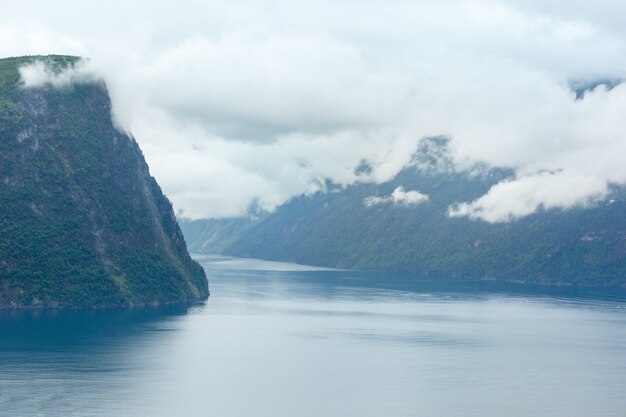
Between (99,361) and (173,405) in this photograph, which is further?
(99,361)

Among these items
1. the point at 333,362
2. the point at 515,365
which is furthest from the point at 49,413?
the point at 515,365

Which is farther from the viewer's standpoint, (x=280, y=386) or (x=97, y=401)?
(x=280, y=386)

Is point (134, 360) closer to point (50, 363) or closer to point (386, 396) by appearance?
point (50, 363)

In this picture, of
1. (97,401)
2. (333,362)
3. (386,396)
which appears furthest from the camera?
(333,362)

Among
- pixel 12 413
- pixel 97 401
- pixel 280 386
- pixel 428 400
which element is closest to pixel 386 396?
pixel 428 400

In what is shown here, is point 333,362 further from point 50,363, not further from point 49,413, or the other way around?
point 49,413

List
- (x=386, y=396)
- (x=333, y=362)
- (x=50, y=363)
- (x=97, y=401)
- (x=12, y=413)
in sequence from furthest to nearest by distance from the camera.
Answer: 1. (x=333, y=362)
2. (x=50, y=363)
3. (x=386, y=396)
4. (x=97, y=401)
5. (x=12, y=413)

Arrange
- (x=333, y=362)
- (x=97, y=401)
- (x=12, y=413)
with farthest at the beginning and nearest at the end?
(x=333, y=362) < (x=97, y=401) < (x=12, y=413)

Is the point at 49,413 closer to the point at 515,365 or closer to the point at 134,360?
the point at 134,360

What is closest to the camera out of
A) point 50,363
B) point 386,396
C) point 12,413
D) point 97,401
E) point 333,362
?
point 12,413
